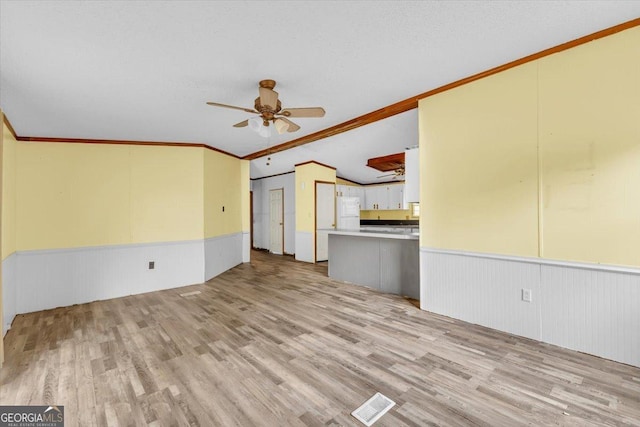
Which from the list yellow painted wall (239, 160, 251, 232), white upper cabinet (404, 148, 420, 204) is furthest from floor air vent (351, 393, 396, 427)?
yellow painted wall (239, 160, 251, 232)

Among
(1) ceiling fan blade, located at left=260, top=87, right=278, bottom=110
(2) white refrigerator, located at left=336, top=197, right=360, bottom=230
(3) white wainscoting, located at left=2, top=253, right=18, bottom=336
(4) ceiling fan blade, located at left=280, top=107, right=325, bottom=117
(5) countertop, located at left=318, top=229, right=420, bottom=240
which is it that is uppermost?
(1) ceiling fan blade, located at left=260, top=87, right=278, bottom=110

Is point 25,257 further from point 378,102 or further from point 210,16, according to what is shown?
point 378,102

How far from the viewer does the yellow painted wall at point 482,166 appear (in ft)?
8.53

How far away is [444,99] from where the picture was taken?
3.15 metres

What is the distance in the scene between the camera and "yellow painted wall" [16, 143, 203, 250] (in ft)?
12.6

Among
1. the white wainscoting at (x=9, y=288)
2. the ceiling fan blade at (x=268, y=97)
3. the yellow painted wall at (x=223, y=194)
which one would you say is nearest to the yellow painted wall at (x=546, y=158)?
the ceiling fan blade at (x=268, y=97)

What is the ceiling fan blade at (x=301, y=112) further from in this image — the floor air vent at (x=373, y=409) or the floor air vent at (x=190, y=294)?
the floor air vent at (x=190, y=294)

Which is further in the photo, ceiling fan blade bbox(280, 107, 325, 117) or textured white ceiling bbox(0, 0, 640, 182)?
ceiling fan blade bbox(280, 107, 325, 117)

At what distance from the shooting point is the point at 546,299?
2.52 metres

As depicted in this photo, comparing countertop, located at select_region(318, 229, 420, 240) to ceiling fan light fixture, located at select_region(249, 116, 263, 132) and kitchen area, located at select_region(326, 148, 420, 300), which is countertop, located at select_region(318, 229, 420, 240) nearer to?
kitchen area, located at select_region(326, 148, 420, 300)

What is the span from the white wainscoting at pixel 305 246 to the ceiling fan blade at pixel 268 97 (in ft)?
14.7

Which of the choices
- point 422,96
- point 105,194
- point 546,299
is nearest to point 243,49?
point 422,96

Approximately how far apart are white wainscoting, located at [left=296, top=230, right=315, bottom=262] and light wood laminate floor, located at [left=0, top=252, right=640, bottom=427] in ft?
11.1

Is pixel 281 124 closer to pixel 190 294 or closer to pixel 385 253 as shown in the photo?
pixel 385 253
